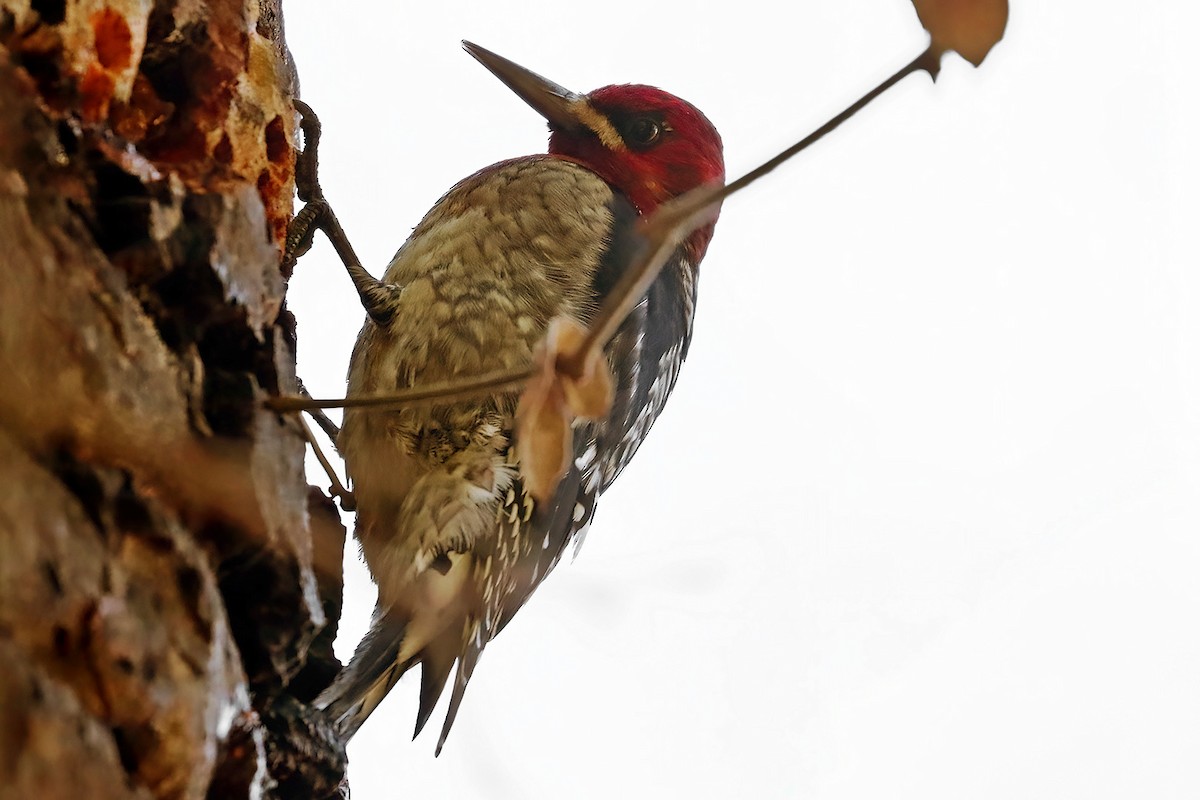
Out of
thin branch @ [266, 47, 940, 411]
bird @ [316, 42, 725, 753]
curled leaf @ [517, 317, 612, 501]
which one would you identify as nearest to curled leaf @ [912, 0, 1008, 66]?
thin branch @ [266, 47, 940, 411]

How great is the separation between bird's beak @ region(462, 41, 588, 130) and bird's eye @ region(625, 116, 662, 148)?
0.12 meters

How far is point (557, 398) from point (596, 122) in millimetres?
2491

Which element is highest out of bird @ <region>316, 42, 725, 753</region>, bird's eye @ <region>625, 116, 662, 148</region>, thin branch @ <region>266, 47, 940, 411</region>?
bird's eye @ <region>625, 116, 662, 148</region>

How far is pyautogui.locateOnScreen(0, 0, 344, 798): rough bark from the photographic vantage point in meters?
0.84

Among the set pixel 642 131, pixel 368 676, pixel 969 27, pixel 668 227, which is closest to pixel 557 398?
pixel 668 227

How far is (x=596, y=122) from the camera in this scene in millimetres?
3244

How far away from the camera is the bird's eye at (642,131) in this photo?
323 cm

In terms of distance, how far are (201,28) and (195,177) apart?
318 millimetres

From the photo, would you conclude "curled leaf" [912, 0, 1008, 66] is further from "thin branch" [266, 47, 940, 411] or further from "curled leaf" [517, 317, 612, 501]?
"curled leaf" [517, 317, 612, 501]

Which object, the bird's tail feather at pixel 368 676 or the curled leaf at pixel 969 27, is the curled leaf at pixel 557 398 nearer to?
the curled leaf at pixel 969 27

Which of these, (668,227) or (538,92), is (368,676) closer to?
(668,227)

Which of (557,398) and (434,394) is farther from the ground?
(434,394)

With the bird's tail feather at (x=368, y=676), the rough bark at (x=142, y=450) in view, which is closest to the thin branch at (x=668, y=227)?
the rough bark at (x=142, y=450)

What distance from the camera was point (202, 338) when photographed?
1191 mm
